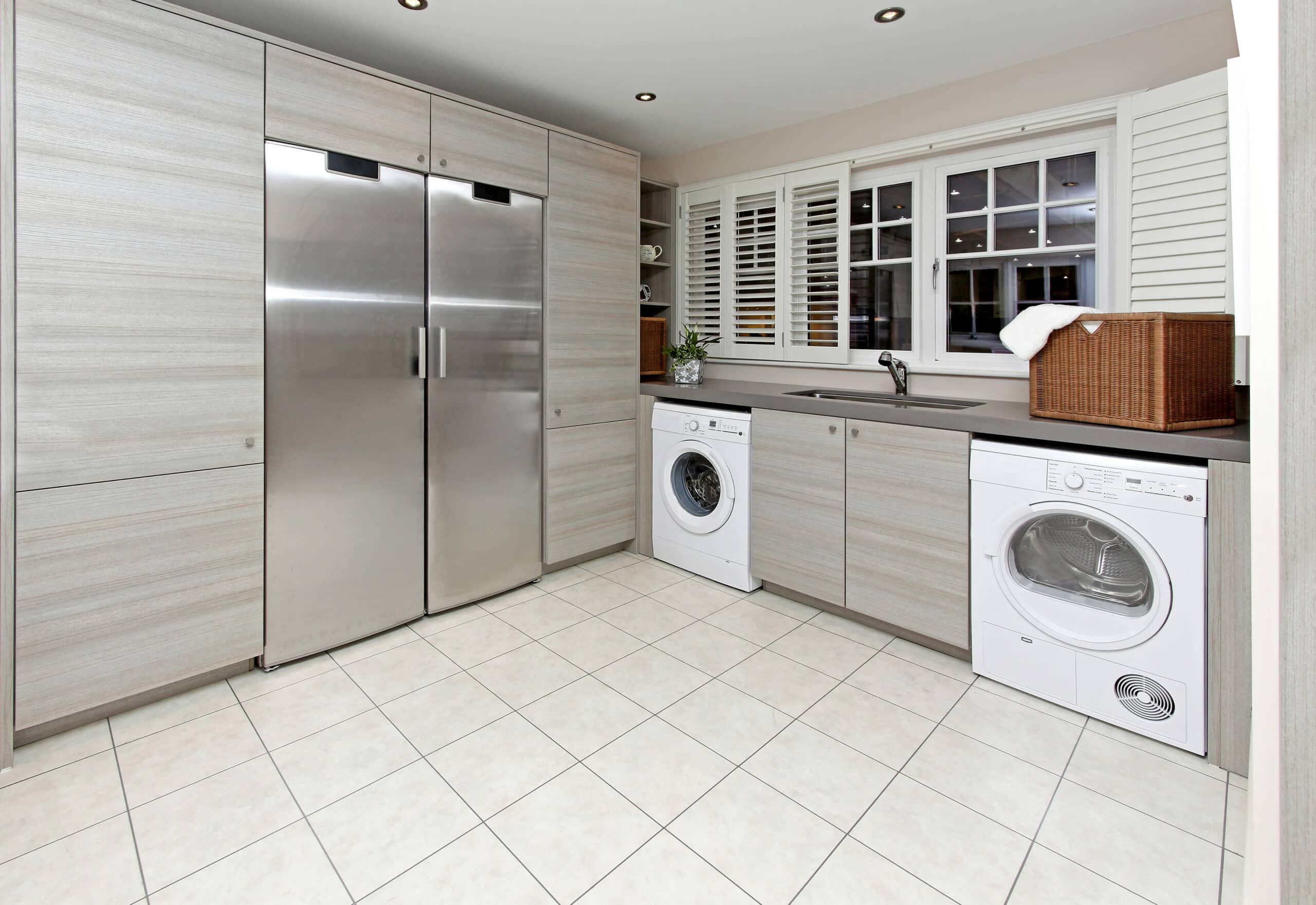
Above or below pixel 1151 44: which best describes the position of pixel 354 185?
below

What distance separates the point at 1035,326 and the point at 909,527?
0.88m

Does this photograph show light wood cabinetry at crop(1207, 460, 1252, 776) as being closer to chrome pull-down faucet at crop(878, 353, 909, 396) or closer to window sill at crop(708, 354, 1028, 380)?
window sill at crop(708, 354, 1028, 380)

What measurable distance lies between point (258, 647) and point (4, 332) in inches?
49.3

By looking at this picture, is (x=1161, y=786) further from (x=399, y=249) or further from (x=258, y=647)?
(x=399, y=249)

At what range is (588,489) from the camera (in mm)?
3551

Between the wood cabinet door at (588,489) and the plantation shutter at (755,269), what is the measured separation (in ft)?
3.00

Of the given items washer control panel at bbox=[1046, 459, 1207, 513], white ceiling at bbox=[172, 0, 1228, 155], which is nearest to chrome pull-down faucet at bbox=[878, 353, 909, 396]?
washer control panel at bbox=[1046, 459, 1207, 513]

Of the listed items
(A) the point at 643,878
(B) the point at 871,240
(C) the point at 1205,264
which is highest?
(B) the point at 871,240

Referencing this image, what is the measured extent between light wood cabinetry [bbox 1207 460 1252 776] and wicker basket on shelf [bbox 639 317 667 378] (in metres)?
2.75

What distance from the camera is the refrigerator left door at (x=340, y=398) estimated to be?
2391mm

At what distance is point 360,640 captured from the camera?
2.75m

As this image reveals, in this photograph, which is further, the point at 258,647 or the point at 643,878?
the point at 258,647

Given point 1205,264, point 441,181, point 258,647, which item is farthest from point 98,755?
point 1205,264

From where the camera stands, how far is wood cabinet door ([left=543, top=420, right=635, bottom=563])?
3383 mm
